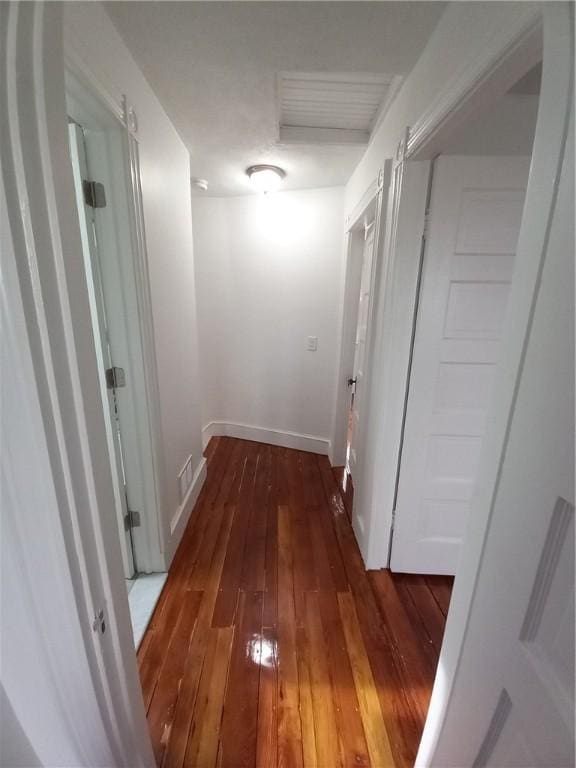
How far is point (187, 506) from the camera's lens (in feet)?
6.72

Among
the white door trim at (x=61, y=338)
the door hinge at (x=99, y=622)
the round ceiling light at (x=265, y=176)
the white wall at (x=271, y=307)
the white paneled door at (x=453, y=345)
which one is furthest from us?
the white wall at (x=271, y=307)

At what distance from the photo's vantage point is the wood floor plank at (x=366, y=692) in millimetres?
1018

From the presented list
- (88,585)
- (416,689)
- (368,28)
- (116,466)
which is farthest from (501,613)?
(368,28)

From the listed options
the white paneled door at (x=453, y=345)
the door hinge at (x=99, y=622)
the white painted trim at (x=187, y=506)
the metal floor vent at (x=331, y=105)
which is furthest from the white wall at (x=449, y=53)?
the white painted trim at (x=187, y=506)

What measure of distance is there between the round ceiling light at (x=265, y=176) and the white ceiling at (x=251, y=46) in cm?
51

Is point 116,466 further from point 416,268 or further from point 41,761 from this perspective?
point 416,268

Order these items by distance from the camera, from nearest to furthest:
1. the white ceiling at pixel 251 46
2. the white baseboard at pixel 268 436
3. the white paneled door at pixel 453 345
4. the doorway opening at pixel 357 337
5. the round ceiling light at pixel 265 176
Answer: the white ceiling at pixel 251 46
the white paneled door at pixel 453 345
the doorway opening at pixel 357 337
the round ceiling light at pixel 265 176
the white baseboard at pixel 268 436

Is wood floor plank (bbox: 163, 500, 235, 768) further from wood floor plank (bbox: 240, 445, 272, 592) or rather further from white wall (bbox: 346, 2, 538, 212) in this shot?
white wall (bbox: 346, 2, 538, 212)

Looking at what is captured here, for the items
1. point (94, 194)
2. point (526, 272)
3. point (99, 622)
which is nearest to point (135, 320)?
point (94, 194)

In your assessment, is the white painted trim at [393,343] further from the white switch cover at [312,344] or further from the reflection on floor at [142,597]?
the white switch cover at [312,344]

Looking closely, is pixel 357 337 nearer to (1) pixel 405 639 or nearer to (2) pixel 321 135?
(2) pixel 321 135

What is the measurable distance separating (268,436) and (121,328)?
84.3 inches

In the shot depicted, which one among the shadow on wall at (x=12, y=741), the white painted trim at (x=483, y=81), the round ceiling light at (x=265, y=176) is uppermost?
the round ceiling light at (x=265, y=176)

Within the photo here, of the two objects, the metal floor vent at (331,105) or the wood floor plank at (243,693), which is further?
the metal floor vent at (331,105)
